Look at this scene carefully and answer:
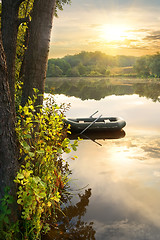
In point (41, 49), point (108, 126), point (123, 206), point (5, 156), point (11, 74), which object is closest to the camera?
point (5, 156)

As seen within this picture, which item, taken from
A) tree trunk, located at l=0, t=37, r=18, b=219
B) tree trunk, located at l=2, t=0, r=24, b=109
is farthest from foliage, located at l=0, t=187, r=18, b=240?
tree trunk, located at l=2, t=0, r=24, b=109

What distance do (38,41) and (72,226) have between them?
3.38 metres

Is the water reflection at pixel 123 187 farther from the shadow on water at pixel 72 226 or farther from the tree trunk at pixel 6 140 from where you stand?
the tree trunk at pixel 6 140

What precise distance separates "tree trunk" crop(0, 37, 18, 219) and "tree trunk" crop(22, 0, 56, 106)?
5.26 ft

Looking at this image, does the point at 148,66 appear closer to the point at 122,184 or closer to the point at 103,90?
the point at 103,90

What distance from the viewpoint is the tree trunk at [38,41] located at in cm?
452

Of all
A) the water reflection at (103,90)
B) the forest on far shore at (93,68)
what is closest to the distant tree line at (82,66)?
the forest on far shore at (93,68)

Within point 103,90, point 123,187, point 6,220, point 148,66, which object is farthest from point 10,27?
point 148,66

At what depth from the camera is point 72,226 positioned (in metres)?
4.70

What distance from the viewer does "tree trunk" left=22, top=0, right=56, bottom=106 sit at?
4.52 m

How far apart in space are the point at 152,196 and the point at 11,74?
4095 millimetres

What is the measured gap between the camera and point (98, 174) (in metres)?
7.27

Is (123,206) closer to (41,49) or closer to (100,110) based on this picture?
(41,49)

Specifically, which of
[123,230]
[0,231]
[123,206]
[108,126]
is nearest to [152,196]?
[123,206]
